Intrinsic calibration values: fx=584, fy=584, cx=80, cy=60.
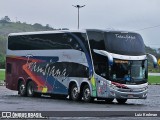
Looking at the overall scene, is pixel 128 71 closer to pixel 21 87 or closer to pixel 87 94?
pixel 87 94

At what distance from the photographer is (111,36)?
27953 millimetres

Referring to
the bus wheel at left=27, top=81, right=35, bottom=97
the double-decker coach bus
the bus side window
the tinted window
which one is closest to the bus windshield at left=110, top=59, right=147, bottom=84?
the double-decker coach bus

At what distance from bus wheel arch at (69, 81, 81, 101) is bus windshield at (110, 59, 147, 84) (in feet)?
8.34

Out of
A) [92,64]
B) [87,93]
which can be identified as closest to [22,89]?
[87,93]

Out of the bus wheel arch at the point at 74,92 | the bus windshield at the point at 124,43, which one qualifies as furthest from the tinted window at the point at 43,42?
the bus wheel arch at the point at 74,92

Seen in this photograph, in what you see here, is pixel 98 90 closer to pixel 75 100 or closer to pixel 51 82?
pixel 75 100

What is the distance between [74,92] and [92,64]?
2539 mm

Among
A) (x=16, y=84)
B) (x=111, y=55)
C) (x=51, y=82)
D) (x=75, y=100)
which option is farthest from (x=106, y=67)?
(x=16, y=84)

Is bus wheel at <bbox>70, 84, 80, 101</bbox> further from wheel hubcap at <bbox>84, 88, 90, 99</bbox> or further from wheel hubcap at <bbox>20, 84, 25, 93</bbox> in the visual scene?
wheel hubcap at <bbox>20, 84, 25, 93</bbox>

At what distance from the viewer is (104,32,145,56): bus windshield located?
2756 centimetres

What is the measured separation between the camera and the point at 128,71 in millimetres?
27938

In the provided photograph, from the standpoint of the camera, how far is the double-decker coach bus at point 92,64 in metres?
27.5

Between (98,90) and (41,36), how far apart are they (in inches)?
246

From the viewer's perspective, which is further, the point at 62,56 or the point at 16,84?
the point at 16,84
